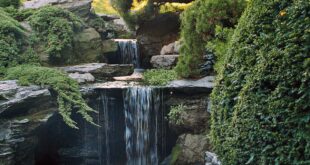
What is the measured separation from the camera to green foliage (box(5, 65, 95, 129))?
28.9 ft

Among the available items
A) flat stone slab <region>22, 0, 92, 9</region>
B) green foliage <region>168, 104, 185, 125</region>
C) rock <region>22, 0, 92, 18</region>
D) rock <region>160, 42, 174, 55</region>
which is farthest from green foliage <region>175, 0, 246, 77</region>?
flat stone slab <region>22, 0, 92, 9</region>

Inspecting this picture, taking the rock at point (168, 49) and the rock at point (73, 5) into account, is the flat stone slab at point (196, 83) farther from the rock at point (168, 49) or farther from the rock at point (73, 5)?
the rock at point (73, 5)

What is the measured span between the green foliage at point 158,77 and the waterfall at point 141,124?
0.89 metres

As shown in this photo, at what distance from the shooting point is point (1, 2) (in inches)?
537

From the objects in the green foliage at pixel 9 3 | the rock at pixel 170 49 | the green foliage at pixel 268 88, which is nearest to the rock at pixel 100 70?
the rock at pixel 170 49

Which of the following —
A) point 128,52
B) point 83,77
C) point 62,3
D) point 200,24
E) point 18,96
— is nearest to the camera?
point 18,96

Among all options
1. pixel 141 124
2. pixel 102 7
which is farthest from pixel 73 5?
pixel 102 7

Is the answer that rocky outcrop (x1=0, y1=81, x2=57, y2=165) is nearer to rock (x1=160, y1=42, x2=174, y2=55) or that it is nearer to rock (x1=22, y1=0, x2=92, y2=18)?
rock (x1=22, y1=0, x2=92, y2=18)

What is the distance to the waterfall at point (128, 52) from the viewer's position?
14711mm

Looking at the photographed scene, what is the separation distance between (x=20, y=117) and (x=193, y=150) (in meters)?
4.07

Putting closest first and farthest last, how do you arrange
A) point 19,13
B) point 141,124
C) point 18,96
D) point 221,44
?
point 221,44
point 18,96
point 141,124
point 19,13

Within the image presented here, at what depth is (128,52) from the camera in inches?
590

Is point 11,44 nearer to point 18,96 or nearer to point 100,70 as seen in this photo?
point 100,70

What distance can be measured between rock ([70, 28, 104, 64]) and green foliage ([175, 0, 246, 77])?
4.06 meters
